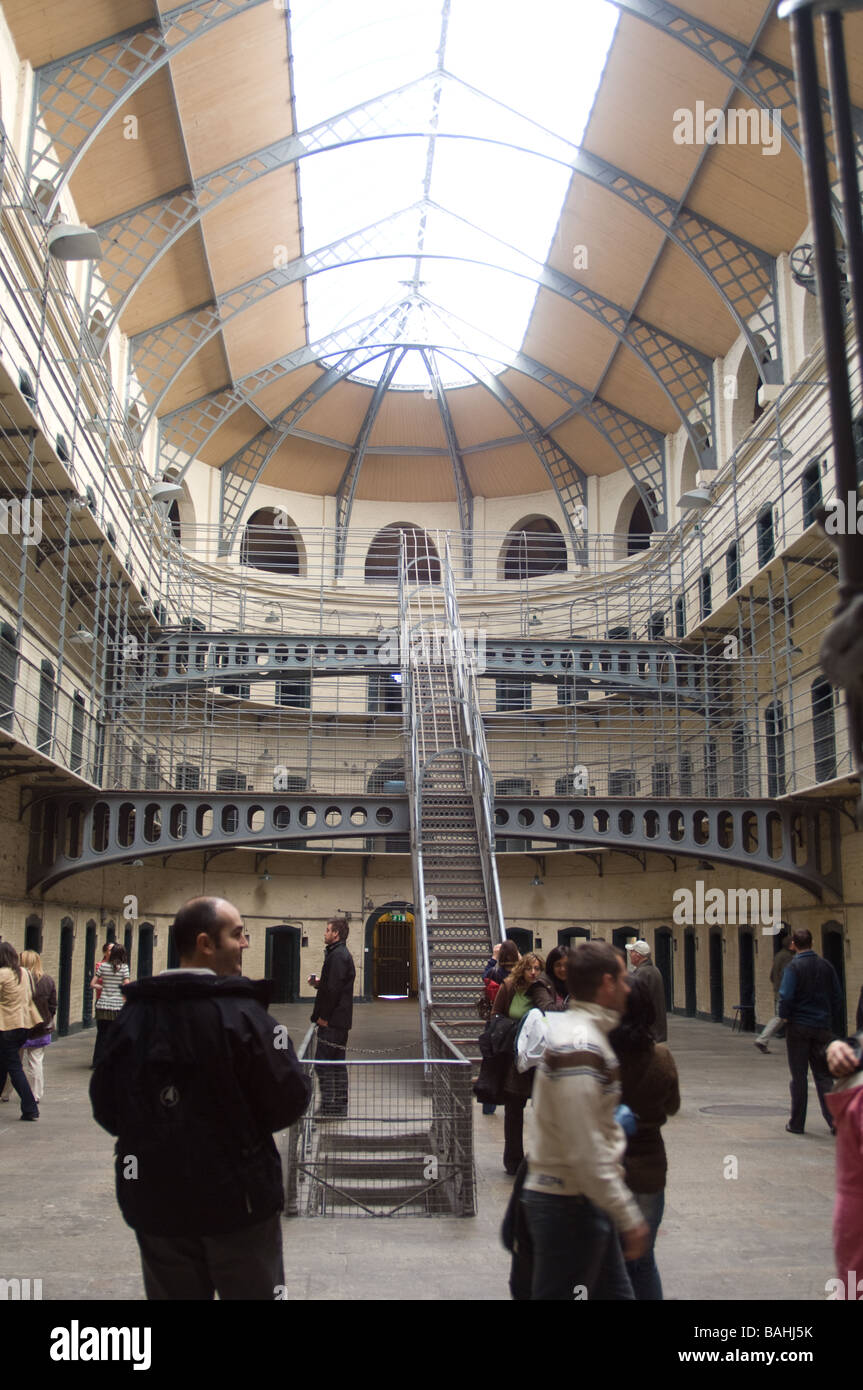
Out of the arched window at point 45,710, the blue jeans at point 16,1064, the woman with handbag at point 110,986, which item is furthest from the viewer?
the arched window at point 45,710

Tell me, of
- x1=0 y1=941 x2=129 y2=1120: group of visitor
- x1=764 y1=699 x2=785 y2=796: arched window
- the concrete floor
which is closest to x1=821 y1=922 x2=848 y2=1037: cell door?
x1=764 y1=699 x2=785 y2=796: arched window

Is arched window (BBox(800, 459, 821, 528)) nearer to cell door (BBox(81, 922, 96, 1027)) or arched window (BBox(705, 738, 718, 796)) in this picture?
arched window (BBox(705, 738, 718, 796))

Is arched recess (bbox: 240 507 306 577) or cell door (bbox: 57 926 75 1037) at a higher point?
arched recess (bbox: 240 507 306 577)

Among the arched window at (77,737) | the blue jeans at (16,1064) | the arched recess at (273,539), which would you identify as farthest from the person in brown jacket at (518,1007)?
the arched recess at (273,539)

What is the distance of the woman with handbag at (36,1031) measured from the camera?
32.6 ft

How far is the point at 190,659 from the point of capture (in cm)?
1981

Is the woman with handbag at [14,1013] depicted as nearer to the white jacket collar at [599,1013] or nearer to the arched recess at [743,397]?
the white jacket collar at [599,1013]

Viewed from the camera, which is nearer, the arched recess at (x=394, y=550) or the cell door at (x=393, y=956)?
the cell door at (x=393, y=956)

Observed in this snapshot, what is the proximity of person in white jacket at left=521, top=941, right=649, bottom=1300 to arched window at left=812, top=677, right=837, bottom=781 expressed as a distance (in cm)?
1213

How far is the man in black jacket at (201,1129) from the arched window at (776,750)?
14.0m

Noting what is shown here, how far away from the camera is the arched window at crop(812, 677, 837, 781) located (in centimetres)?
1507

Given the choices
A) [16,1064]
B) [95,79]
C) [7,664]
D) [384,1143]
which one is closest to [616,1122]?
[384,1143]

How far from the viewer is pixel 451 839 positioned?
14250 mm

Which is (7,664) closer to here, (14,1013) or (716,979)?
(14,1013)
